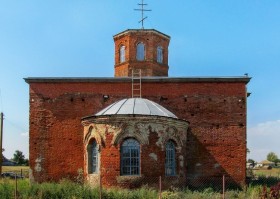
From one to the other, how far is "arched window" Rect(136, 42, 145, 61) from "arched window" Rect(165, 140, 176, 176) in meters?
7.32

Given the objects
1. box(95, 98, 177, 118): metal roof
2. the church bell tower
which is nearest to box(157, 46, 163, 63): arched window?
the church bell tower

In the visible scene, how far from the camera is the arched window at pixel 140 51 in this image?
23.7m

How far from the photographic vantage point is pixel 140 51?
23.8 metres

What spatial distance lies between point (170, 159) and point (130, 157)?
1.92 m

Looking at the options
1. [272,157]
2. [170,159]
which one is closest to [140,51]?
[170,159]

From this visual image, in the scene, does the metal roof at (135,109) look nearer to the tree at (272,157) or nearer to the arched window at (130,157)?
the arched window at (130,157)

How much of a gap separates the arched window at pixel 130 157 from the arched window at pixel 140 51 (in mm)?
7711

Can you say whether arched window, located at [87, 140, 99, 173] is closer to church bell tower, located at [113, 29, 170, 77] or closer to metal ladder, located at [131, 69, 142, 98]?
metal ladder, located at [131, 69, 142, 98]

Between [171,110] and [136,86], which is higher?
[136,86]

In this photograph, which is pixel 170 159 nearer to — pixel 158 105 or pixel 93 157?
pixel 158 105

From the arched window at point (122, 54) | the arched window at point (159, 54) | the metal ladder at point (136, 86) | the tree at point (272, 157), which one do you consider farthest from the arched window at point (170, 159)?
the tree at point (272, 157)

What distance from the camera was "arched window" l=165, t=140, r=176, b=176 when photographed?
17.7 metres

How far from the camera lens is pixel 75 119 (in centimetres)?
2053

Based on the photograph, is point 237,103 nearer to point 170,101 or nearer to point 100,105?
point 170,101
